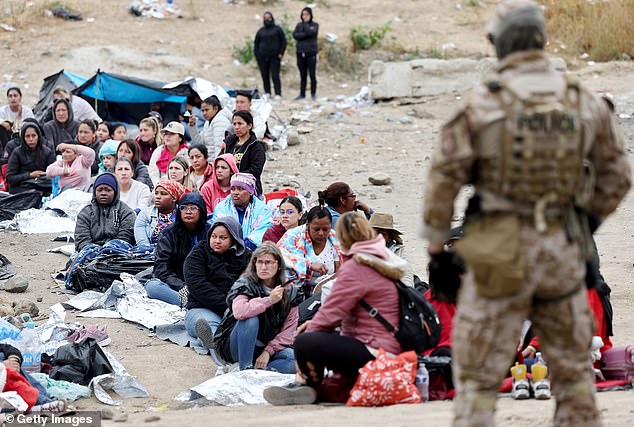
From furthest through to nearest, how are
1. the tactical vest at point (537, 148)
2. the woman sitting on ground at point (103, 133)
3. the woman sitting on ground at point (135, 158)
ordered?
the woman sitting on ground at point (103, 133)
the woman sitting on ground at point (135, 158)
the tactical vest at point (537, 148)

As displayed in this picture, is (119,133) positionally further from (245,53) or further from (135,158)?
(245,53)

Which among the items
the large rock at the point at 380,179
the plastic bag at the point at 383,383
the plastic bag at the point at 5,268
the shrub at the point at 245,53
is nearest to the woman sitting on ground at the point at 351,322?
the plastic bag at the point at 383,383

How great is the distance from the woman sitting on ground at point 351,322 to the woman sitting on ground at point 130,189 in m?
4.92

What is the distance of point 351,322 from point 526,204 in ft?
7.51

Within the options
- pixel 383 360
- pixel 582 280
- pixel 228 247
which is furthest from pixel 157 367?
pixel 582 280

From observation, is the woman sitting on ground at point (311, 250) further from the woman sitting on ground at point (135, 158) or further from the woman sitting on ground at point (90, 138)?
the woman sitting on ground at point (90, 138)

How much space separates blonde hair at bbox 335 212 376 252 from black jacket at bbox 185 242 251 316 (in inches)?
78.4

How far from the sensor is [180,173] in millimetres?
10297

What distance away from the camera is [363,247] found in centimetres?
586

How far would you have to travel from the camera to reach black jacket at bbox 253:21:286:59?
20141mm

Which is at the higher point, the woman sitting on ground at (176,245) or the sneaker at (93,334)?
the woman sitting on ground at (176,245)

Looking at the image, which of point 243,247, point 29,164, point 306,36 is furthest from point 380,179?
point 306,36

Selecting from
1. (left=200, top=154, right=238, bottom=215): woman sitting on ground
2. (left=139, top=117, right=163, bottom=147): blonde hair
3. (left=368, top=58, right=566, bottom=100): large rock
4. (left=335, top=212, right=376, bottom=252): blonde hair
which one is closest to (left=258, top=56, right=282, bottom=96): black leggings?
(left=368, top=58, right=566, bottom=100): large rock

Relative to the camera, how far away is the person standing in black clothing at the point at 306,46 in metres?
20.2
